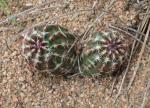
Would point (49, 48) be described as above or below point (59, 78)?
above

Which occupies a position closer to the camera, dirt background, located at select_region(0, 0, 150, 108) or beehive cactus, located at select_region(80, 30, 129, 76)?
beehive cactus, located at select_region(80, 30, 129, 76)

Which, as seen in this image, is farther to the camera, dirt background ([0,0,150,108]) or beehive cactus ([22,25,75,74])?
dirt background ([0,0,150,108])

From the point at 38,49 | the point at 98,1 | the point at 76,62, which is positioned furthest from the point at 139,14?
the point at 38,49

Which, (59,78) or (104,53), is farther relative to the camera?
(59,78)
